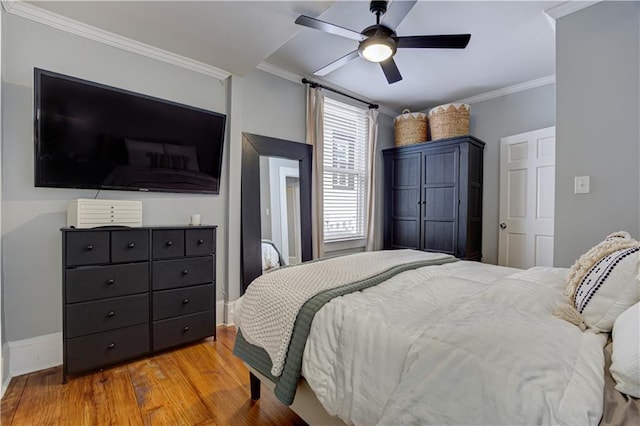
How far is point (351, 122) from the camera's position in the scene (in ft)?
13.1

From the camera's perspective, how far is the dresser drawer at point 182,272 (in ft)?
7.21

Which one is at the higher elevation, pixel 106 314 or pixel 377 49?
pixel 377 49

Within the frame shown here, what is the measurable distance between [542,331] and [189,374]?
2.04m

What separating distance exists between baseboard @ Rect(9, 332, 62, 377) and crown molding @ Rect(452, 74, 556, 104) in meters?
4.94

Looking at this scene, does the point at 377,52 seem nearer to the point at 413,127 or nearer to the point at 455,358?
the point at 455,358

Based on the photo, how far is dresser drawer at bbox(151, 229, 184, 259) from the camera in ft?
7.15

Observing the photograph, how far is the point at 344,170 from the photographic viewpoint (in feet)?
12.8

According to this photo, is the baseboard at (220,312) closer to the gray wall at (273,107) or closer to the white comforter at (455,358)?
the gray wall at (273,107)

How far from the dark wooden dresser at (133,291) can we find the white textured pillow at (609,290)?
91.7 inches

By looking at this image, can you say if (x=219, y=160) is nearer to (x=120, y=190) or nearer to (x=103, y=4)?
(x=120, y=190)

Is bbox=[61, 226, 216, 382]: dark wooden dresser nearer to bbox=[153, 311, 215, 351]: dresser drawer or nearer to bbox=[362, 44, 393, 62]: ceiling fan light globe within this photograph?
bbox=[153, 311, 215, 351]: dresser drawer

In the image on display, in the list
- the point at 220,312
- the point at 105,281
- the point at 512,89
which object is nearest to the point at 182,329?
the point at 220,312

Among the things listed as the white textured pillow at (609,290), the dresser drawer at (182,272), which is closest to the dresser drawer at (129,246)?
the dresser drawer at (182,272)

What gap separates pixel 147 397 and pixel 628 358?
84.9 inches
